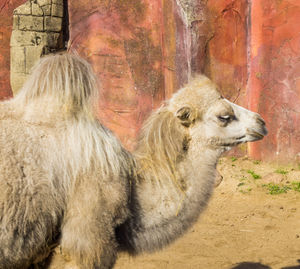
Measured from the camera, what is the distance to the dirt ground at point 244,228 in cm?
520

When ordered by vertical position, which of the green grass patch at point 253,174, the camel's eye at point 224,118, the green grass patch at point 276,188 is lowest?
the green grass patch at point 276,188

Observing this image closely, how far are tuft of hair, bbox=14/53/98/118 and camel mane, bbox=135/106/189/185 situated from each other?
1.91 ft

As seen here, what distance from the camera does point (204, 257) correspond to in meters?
5.32

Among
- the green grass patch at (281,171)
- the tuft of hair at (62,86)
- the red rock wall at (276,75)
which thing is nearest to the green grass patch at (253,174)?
the green grass patch at (281,171)

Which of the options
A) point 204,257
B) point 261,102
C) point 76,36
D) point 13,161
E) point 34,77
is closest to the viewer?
point 13,161

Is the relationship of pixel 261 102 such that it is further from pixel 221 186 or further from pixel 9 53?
pixel 9 53

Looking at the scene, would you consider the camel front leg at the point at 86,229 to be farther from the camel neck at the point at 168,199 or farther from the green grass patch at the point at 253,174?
the green grass patch at the point at 253,174

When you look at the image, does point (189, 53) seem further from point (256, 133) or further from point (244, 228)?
point (256, 133)

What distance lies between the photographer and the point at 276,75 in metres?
7.99

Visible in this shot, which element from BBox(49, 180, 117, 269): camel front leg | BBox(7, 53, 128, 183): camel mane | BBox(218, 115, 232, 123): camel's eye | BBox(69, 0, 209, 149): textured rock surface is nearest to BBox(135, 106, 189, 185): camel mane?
BBox(7, 53, 128, 183): camel mane

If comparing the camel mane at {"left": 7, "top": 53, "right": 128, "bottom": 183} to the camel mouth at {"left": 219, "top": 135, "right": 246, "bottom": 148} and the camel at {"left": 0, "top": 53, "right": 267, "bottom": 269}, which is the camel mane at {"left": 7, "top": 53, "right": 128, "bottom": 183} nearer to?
the camel at {"left": 0, "top": 53, "right": 267, "bottom": 269}

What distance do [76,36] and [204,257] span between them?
506 centimetres

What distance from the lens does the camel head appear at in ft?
12.8

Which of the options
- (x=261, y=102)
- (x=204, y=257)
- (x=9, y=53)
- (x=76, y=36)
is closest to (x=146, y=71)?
(x=76, y=36)
